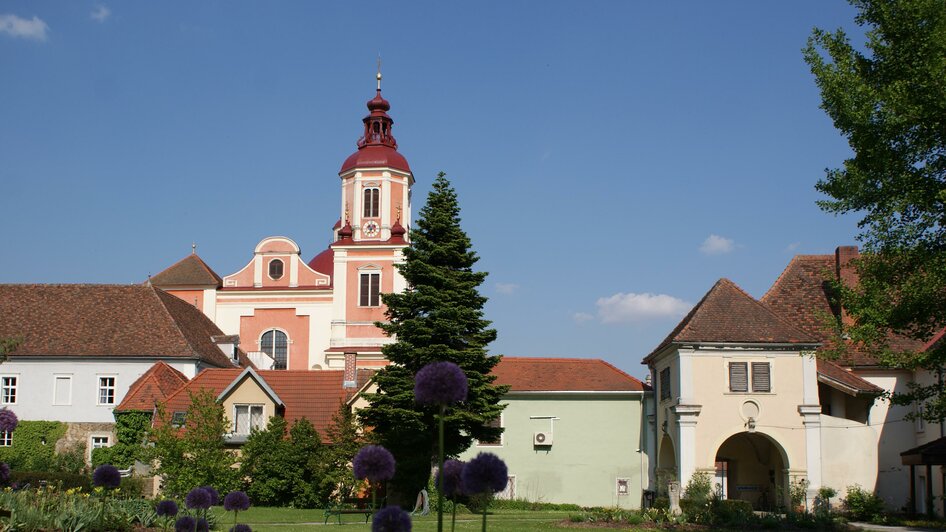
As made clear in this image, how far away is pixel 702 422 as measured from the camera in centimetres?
3466

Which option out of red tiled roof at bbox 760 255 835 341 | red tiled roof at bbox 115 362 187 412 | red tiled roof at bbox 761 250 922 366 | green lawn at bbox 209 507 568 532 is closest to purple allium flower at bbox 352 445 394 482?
green lawn at bbox 209 507 568 532

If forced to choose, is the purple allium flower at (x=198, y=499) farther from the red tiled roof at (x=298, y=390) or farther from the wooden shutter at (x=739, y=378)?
the red tiled roof at (x=298, y=390)

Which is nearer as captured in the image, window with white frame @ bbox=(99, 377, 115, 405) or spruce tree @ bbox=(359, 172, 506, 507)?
spruce tree @ bbox=(359, 172, 506, 507)

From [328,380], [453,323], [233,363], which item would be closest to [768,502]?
[453,323]

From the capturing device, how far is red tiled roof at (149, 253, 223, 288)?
6259 cm

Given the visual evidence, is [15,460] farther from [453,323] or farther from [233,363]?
[453,323]

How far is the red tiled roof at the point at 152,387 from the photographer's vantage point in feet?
136

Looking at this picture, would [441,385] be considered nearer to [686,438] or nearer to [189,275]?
[686,438]

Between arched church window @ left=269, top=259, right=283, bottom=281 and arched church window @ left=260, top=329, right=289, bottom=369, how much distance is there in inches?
132

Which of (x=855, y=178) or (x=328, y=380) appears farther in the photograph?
(x=328, y=380)

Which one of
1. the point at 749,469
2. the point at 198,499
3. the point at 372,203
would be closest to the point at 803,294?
the point at 749,469

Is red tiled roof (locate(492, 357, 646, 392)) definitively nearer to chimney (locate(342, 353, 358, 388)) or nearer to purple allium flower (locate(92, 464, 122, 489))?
chimney (locate(342, 353, 358, 388))

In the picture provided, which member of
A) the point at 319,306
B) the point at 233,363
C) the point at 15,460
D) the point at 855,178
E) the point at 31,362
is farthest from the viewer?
the point at 319,306

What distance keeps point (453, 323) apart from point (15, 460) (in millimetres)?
19273
